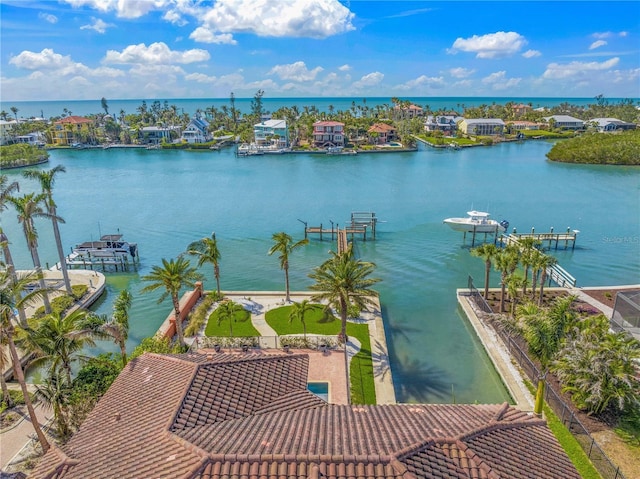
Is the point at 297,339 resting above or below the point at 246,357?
below

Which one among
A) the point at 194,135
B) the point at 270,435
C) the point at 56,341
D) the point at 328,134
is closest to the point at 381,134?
the point at 328,134

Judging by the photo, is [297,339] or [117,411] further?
[297,339]

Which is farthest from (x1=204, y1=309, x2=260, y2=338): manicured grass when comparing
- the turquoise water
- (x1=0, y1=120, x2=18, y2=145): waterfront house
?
(x1=0, y1=120, x2=18, y2=145): waterfront house

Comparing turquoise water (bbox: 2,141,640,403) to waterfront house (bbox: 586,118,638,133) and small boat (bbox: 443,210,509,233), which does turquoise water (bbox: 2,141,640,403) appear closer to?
small boat (bbox: 443,210,509,233)

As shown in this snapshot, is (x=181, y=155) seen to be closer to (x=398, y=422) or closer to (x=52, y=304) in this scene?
(x=52, y=304)

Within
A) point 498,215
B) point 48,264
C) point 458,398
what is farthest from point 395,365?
point 498,215

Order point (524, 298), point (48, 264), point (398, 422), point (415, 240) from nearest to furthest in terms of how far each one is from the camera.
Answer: point (398, 422) → point (524, 298) → point (48, 264) → point (415, 240)
